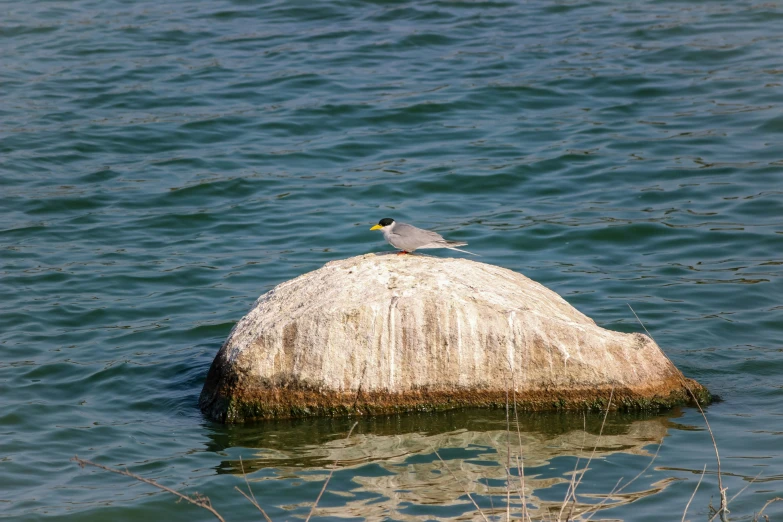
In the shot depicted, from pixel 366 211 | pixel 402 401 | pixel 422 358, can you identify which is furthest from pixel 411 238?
pixel 366 211

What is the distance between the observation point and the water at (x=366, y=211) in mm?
6539

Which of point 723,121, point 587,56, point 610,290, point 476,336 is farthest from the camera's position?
point 587,56

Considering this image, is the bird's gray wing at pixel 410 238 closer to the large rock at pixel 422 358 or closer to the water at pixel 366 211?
the large rock at pixel 422 358

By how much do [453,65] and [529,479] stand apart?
11.5 metres

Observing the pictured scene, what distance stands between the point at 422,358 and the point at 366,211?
517cm

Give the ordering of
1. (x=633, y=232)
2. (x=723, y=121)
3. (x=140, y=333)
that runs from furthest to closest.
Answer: (x=723, y=121), (x=633, y=232), (x=140, y=333)

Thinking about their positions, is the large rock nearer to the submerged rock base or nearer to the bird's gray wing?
the submerged rock base

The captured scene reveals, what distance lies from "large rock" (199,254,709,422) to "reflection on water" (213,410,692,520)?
15cm

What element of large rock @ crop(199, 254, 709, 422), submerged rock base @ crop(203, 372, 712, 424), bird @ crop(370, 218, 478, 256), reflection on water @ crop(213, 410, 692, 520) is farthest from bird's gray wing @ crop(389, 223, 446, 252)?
reflection on water @ crop(213, 410, 692, 520)

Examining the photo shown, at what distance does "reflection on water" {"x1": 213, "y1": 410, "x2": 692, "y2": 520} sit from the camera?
5949mm

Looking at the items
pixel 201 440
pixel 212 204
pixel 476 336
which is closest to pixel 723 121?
pixel 212 204

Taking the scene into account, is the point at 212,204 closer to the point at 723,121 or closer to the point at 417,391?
the point at 417,391

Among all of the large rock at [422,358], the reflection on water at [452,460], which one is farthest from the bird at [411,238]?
the reflection on water at [452,460]

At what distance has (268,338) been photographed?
6988mm
